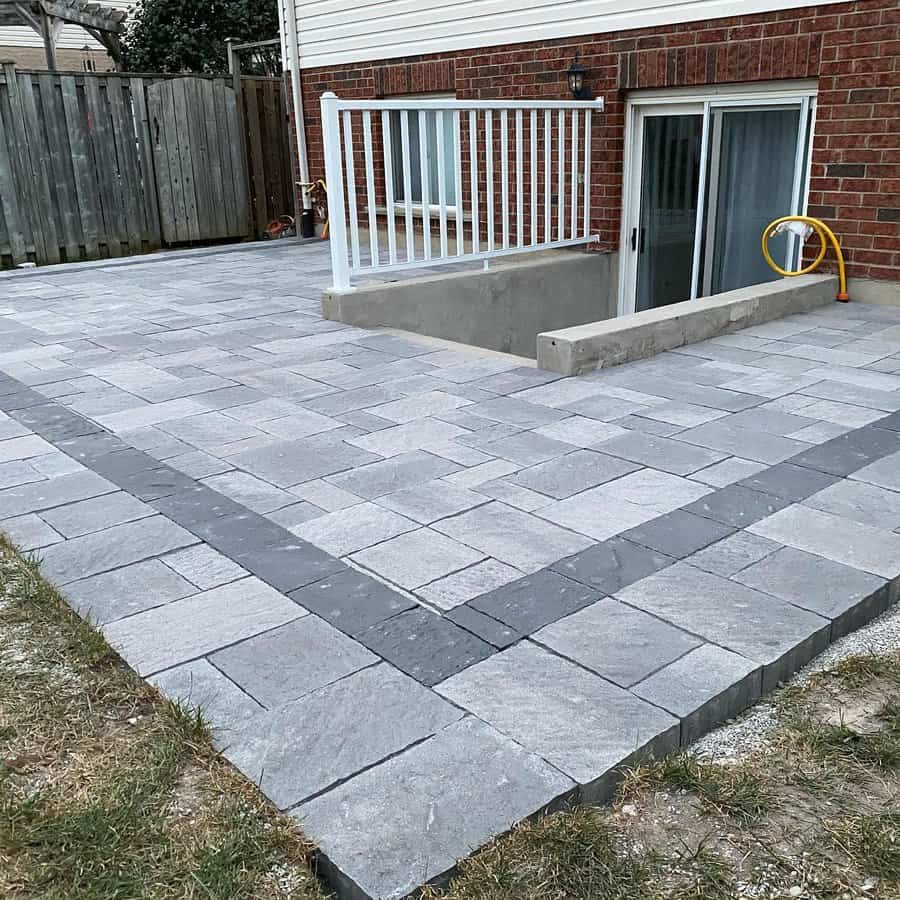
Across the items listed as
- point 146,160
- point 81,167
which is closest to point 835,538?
point 81,167

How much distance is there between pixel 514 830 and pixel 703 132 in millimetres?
6585

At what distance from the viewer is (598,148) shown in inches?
321

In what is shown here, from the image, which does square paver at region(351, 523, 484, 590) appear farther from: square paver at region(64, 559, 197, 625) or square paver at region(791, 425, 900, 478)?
square paver at region(791, 425, 900, 478)

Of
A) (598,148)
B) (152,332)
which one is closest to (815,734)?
(152,332)

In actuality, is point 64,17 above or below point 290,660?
above

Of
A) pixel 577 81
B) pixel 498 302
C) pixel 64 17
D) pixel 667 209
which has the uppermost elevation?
pixel 64 17

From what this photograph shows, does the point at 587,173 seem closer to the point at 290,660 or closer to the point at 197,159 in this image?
the point at 197,159

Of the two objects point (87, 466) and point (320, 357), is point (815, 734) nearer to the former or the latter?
point (87, 466)

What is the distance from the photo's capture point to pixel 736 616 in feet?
8.78

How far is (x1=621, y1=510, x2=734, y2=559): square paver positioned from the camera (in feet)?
10.2

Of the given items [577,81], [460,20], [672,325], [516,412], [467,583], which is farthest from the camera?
[460,20]

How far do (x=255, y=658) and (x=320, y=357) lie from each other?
343 centimetres

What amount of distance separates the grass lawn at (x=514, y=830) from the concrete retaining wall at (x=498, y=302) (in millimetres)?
4598

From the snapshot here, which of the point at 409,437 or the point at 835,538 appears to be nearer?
Result: the point at 835,538
